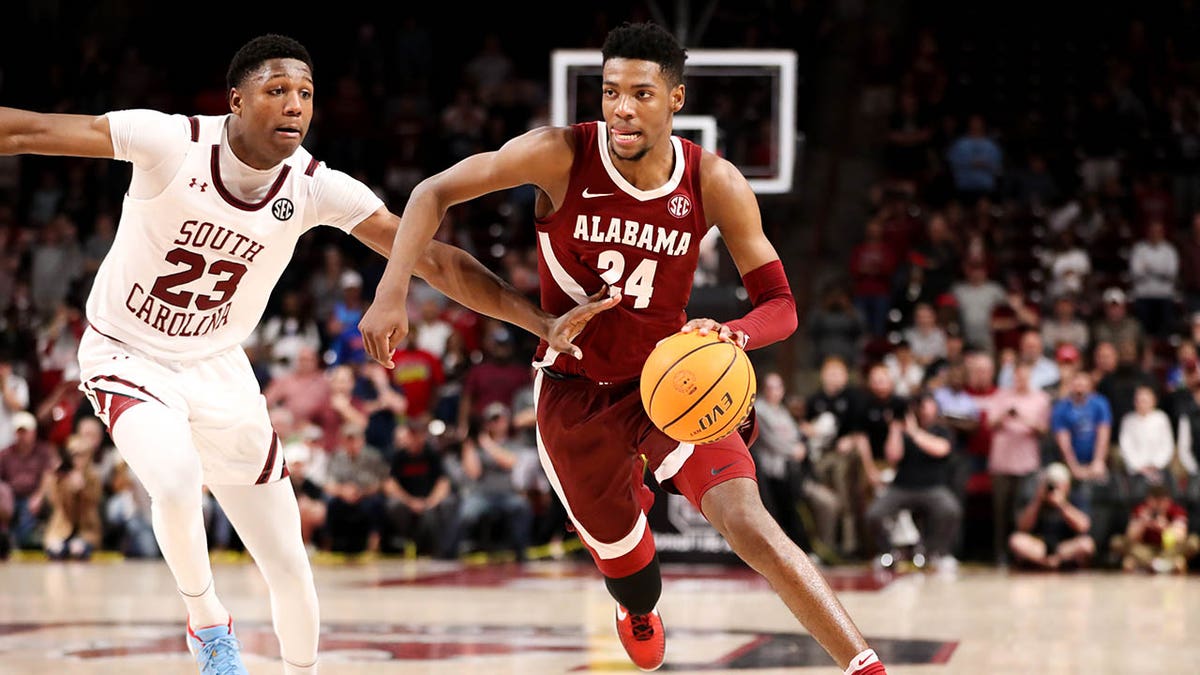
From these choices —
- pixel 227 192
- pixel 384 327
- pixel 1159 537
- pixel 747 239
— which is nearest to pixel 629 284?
pixel 747 239

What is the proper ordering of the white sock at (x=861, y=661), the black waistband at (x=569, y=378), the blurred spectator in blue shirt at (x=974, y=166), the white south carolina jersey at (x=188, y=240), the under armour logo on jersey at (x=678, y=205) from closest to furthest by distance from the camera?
the white sock at (x=861, y=661) < the white south carolina jersey at (x=188, y=240) < the under armour logo on jersey at (x=678, y=205) < the black waistband at (x=569, y=378) < the blurred spectator in blue shirt at (x=974, y=166)

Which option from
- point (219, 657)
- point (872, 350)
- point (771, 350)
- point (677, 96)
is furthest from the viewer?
point (771, 350)

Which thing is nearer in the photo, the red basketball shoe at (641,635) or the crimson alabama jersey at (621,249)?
the crimson alabama jersey at (621,249)

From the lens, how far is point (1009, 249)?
1680 centimetres

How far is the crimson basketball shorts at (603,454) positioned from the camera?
18.4 ft

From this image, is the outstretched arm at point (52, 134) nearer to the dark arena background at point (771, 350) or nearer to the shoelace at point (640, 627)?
the shoelace at point (640, 627)

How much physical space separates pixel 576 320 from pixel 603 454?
584 mm

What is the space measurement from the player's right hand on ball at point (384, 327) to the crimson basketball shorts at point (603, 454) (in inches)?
37.5

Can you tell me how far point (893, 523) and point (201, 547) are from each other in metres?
8.65

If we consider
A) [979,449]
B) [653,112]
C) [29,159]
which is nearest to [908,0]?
[979,449]

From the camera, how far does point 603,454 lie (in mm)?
5695

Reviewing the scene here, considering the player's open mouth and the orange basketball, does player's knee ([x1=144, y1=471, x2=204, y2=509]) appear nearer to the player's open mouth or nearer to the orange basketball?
the orange basketball

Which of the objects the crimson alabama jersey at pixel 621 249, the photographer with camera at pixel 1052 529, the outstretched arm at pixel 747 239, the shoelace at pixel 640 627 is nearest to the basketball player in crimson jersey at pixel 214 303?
the crimson alabama jersey at pixel 621 249

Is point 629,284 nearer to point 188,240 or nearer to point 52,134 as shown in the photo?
point 188,240
